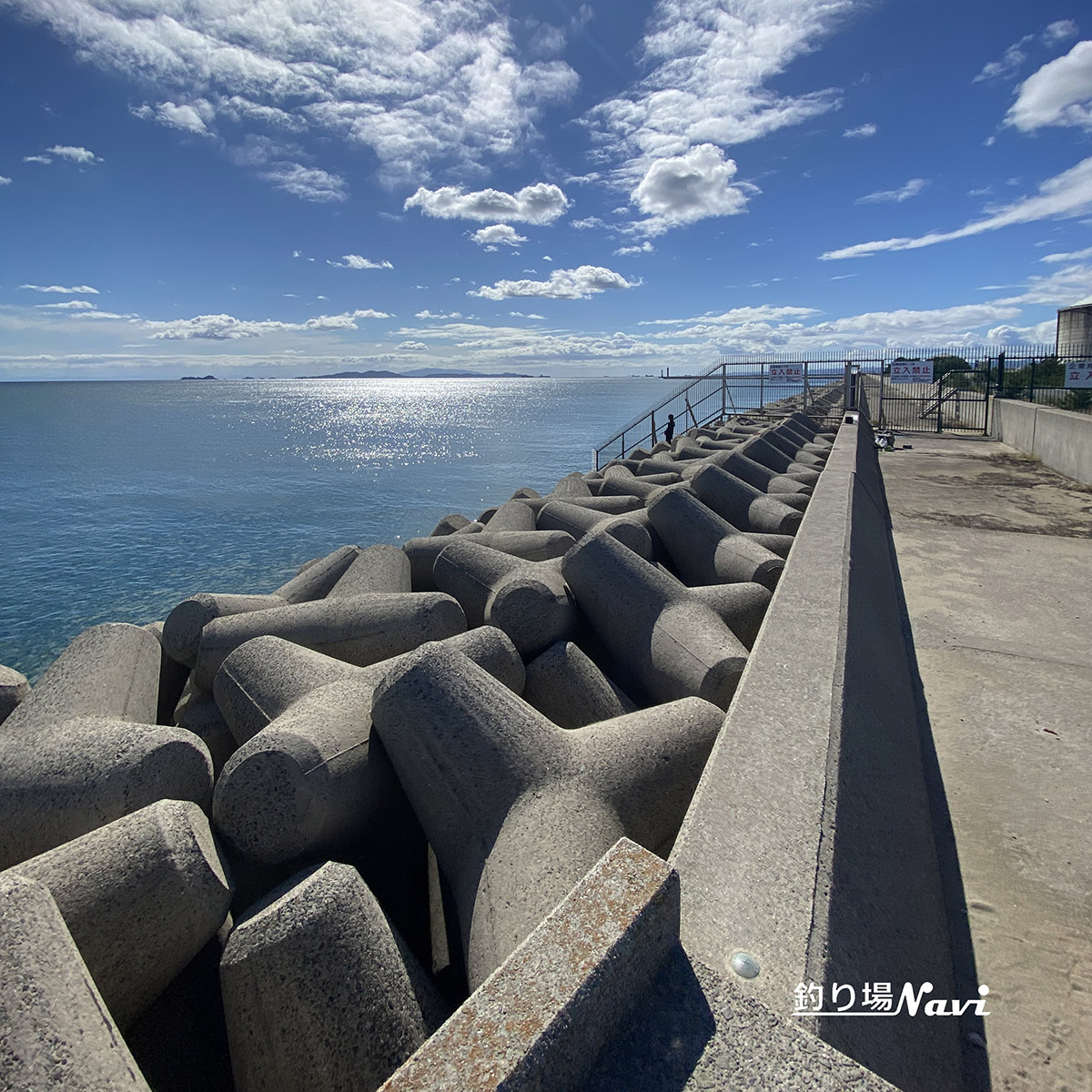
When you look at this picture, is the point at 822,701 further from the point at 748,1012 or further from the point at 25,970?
the point at 25,970

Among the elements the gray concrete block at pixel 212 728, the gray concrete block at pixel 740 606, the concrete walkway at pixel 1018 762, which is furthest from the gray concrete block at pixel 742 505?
the gray concrete block at pixel 212 728

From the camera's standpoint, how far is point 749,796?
78.4 inches

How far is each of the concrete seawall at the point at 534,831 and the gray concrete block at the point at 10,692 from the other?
394mm

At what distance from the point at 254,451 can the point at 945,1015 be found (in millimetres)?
52722

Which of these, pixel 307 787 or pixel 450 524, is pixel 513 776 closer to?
pixel 307 787

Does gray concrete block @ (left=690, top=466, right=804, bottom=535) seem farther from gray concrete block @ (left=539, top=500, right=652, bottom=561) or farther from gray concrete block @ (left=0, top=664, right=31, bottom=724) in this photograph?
gray concrete block @ (left=0, top=664, right=31, bottom=724)

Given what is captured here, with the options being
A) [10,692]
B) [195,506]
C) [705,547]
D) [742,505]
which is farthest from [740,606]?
[195,506]

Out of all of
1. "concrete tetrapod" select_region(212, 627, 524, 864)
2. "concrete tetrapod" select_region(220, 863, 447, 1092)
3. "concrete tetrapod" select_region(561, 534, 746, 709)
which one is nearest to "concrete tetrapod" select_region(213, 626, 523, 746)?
"concrete tetrapod" select_region(212, 627, 524, 864)

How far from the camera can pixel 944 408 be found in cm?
A: 2534

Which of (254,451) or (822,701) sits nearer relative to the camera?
(822,701)

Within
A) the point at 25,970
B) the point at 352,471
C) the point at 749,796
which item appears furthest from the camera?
the point at 352,471

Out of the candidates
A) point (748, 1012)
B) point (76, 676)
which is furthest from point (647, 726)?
point (76, 676)

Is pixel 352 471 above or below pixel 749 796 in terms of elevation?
below

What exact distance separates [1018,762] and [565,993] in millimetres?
3520
